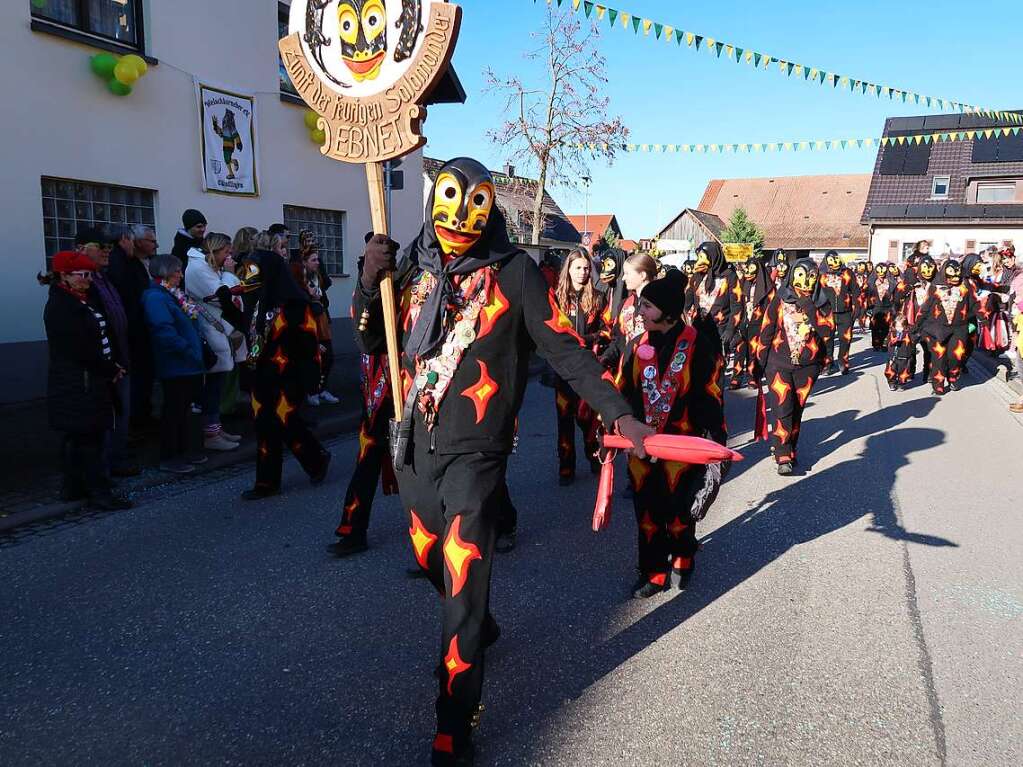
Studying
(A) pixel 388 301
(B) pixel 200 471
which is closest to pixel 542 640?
(A) pixel 388 301

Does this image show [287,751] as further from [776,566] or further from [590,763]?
[776,566]

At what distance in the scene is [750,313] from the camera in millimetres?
11602

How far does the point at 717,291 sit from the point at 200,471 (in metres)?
7.45

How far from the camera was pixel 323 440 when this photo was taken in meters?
7.98

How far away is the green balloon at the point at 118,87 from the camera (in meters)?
9.83

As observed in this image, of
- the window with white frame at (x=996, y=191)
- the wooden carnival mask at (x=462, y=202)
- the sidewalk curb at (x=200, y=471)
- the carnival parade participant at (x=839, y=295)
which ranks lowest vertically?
the sidewalk curb at (x=200, y=471)

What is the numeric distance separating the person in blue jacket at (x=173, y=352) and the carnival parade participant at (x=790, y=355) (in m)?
4.91

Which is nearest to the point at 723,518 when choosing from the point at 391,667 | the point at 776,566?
the point at 776,566

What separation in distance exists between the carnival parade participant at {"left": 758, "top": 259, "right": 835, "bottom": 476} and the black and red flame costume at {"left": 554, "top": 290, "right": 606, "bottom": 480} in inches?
68.0

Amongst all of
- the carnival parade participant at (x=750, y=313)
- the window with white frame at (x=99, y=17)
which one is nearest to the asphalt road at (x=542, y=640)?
the carnival parade participant at (x=750, y=313)

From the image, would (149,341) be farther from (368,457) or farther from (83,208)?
(83,208)

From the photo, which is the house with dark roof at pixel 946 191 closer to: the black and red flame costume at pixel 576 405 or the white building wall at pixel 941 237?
the white building wall at pixel 941 237

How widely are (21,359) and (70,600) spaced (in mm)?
6102

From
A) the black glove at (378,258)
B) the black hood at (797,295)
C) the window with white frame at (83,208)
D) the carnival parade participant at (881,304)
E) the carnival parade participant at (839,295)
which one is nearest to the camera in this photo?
the black glove at (378,258)
